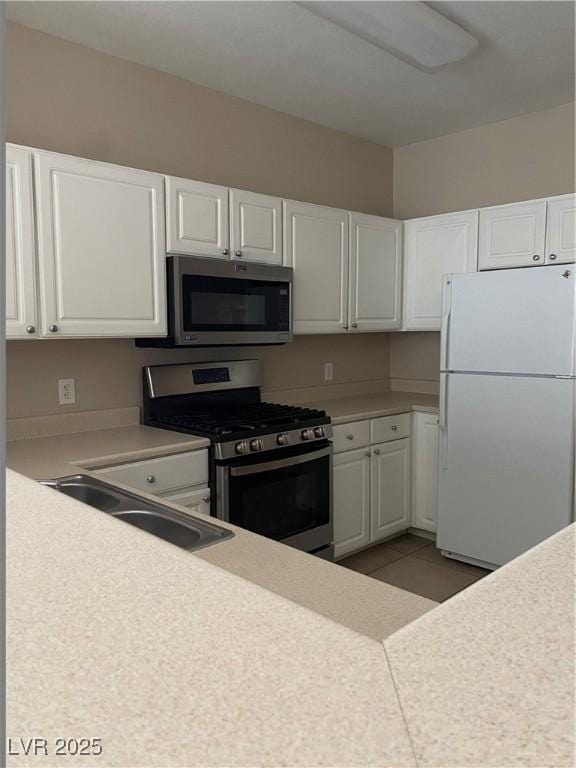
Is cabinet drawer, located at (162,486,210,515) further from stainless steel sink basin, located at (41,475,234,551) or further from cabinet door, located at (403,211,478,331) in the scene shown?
cabinet door, located at (403,211,478,331)

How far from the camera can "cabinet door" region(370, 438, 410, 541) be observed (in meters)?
3.53

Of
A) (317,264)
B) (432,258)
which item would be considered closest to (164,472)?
(317,264)

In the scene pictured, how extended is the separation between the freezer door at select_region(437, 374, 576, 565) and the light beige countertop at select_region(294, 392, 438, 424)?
0.32 m

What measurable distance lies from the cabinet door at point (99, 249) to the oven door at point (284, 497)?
0.76 m

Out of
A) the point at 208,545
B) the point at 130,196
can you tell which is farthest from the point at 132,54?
the point at 208,545

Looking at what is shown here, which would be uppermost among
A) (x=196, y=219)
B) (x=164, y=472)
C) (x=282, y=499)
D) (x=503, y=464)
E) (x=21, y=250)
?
(x=196, y=219)

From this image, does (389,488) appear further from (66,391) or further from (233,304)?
(66,391)

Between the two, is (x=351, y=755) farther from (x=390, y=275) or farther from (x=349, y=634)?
(x=390, y=275)

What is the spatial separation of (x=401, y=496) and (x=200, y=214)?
206cm

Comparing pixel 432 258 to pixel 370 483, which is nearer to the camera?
pixel 370 483

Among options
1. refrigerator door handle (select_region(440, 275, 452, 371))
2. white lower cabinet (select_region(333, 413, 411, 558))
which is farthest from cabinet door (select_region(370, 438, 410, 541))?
refrigerator door handle (select_region(440, 275, 452, 371))

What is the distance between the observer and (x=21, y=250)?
2260mm

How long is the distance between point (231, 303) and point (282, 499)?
99 centimetres

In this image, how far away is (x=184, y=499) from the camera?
2535 millimetres
